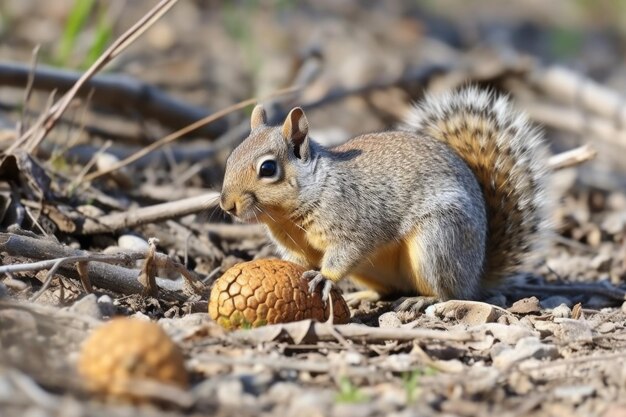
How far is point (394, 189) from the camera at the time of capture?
4.55 metres

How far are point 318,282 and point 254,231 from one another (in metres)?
1.30

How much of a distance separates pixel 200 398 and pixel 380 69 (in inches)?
264

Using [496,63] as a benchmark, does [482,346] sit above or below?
below

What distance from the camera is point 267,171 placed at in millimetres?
4281

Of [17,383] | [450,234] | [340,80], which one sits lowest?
[17,383]

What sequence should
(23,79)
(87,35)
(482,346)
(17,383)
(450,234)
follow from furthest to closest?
(87,35)
(23,79)
(450,234)
(482,346)
(17,383)

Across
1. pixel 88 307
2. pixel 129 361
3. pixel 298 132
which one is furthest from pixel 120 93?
pixel 129 361

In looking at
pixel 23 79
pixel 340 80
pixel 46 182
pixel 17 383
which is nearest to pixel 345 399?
pixel 17 383

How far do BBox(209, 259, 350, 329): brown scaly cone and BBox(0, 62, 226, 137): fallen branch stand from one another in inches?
82.7

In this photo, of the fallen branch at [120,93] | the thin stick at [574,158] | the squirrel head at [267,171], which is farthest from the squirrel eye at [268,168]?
the thin stick at [574,158]

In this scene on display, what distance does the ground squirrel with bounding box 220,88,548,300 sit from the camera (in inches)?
170

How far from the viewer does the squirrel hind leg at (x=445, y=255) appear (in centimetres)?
443

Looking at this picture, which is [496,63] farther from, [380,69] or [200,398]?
[200,398]

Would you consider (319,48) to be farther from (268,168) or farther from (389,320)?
(389,320)
